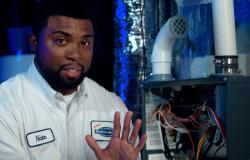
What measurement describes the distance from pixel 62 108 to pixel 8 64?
1.11 metres

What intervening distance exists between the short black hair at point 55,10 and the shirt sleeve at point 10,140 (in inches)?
16.9

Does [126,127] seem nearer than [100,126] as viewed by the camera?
Yes

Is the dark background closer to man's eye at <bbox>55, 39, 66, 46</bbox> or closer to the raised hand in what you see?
man's eye at <bbox>55, 39, 66, 46</bbox>

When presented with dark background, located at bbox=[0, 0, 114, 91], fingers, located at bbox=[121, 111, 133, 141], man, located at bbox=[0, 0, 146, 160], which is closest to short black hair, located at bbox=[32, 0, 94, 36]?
man, located at bbox=[0, 0, 146, 160]

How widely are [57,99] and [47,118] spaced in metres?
0.12

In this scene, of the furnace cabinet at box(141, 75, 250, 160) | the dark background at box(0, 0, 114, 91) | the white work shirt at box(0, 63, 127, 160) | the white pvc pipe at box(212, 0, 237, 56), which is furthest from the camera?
the dark background at box(0, 0, 114, 91)

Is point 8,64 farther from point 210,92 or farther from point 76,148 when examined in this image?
point 210,92

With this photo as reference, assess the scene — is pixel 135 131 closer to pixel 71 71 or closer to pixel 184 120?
pixel 184 120

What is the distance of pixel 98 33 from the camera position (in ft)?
6.83

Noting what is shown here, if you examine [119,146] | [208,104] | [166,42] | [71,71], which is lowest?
[119,146]

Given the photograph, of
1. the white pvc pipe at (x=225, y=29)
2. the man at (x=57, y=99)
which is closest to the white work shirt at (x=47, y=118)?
the man at (x=57, y=99)

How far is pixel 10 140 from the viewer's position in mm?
1459

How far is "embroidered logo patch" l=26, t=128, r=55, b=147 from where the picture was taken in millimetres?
1519

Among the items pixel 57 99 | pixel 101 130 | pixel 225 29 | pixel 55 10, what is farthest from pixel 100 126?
pixel 225 29
